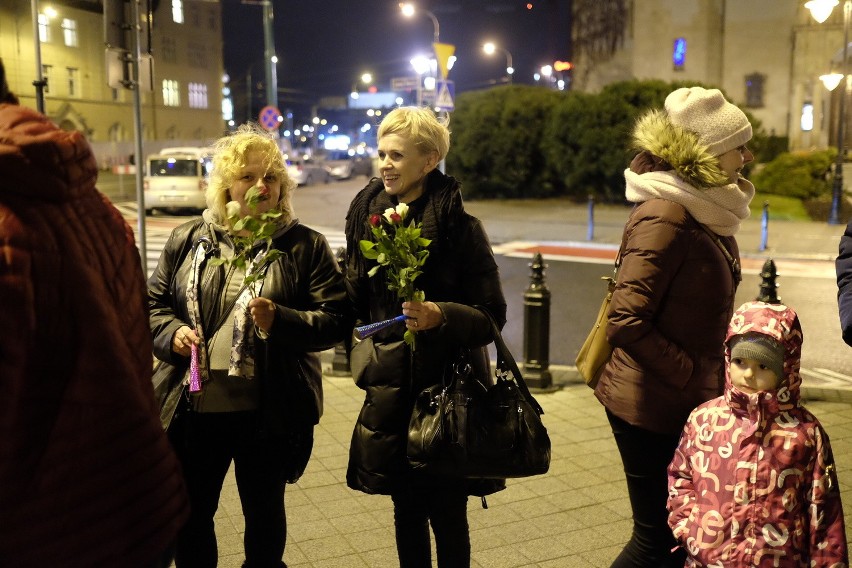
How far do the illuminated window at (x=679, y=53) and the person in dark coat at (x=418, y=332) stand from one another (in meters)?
42.4

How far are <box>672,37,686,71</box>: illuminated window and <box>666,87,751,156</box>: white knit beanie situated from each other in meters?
42.2

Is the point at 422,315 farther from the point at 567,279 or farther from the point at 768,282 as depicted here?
the point at 567,279

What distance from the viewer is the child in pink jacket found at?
280cm

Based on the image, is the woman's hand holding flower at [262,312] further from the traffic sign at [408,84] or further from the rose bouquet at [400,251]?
the traffic sign at [408,84]

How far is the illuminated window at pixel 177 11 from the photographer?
64438mm

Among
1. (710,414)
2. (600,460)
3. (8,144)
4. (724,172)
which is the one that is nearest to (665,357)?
(710,414)

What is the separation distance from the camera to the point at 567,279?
14617 millimetres

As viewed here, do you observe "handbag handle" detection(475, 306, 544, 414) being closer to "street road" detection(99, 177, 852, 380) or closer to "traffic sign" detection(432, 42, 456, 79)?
"street road" detection(99, 177, 852, 380)

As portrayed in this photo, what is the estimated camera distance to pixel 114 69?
26.6ft

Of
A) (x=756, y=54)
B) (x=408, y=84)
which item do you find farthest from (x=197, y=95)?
(x=408, y=84)

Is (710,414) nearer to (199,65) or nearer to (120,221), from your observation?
(120,221)

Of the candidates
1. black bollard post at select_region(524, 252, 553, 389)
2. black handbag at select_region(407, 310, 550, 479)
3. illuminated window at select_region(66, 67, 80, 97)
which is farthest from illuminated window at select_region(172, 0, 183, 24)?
black handbag at select_region(407, 310, 550, 479)

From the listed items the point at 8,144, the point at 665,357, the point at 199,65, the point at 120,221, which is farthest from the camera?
the point at 199,65

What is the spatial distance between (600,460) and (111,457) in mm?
4379
